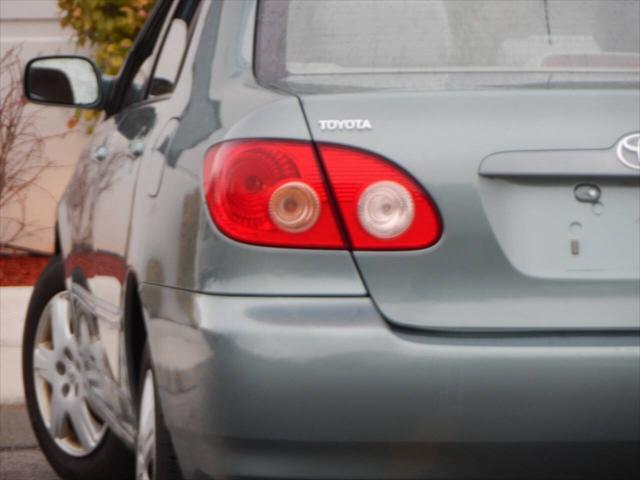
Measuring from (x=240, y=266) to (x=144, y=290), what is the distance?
0.48m

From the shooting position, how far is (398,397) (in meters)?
3.09

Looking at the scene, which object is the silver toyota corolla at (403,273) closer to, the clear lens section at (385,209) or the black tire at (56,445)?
the clear lens section at (385,209)

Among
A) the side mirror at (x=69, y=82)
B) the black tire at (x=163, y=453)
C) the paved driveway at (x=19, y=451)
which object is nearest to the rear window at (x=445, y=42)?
the black tire at (x=163, y=453)

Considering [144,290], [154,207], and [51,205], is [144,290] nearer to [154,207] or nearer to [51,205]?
[154,207]

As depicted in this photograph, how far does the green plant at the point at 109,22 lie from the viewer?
9.75 m

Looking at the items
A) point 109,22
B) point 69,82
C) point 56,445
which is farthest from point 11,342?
point 109,22

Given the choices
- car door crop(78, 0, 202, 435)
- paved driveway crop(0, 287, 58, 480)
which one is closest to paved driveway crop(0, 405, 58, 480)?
paved driveway crop(0, 287, 58, 480)

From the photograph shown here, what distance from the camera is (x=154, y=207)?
12.1 ft

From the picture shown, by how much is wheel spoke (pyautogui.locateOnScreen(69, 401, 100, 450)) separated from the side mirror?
87 cm

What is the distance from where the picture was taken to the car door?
13.4 ft

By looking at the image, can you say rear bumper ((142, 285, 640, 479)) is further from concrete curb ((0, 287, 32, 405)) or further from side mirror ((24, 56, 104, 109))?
concrete curb ((0, 287, 32, 405))

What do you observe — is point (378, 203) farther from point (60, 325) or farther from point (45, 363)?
point (45, 363)

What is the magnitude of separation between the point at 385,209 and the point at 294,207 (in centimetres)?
17

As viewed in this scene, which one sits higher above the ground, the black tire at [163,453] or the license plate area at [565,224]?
the license plate area at [565,224]
